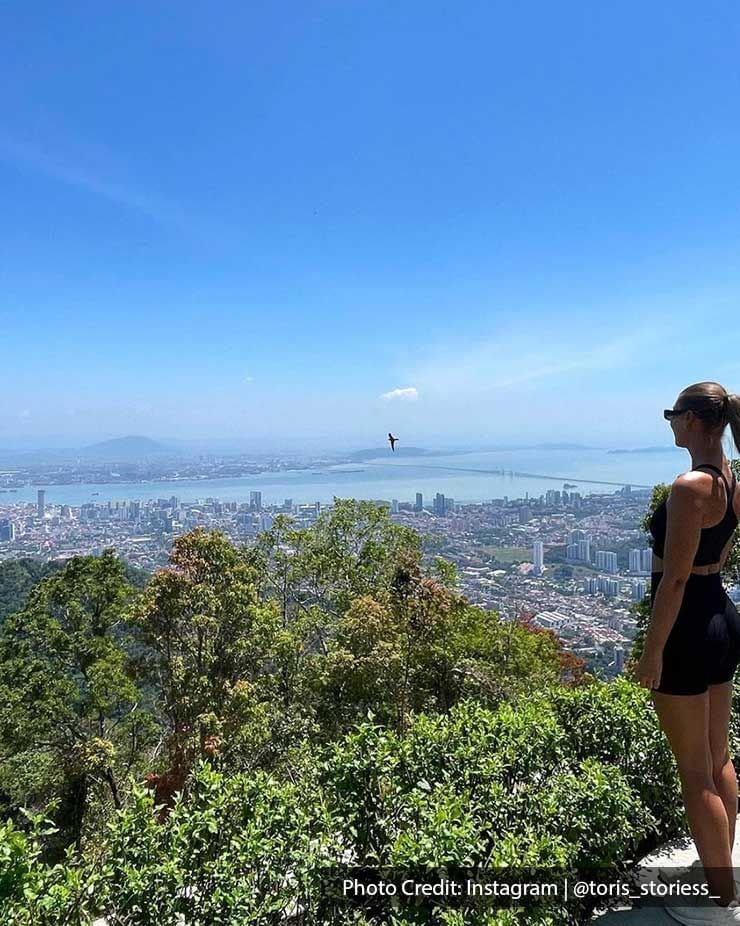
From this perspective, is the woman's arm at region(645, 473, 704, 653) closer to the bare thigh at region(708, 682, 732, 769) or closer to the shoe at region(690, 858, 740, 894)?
the bare thigh at region(708, 682, 732, 769)

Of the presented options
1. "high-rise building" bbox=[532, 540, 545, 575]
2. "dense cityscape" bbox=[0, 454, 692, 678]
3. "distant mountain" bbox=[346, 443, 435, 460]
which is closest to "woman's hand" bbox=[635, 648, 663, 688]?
"dense cityscape" bbox=[0, 454, 692, 678]

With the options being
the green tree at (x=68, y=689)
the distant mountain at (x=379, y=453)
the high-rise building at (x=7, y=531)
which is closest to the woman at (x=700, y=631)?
the green tree at (x=68, y=689)

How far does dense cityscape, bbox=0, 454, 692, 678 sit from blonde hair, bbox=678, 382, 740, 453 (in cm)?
328

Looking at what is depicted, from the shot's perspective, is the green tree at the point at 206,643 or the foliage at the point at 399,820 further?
the green tree at the point at 206,643

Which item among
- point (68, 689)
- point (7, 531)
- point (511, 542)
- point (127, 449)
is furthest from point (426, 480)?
point (127, 449)

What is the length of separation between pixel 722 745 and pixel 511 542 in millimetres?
20261

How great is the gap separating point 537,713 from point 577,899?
63 cm

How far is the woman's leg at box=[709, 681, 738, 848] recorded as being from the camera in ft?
5.77

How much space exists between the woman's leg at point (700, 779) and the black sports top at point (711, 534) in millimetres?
413

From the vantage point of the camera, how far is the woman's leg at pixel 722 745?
69.2 inches

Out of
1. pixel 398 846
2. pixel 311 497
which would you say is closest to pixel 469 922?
pixel 398 846

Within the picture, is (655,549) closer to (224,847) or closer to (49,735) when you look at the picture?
(224,847)

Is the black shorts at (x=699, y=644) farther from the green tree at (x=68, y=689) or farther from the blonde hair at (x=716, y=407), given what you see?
the green tree at (x=68, y=689)

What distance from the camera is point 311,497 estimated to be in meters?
27.1
